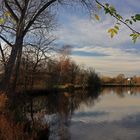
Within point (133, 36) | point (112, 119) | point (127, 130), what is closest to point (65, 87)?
point (112, 119)

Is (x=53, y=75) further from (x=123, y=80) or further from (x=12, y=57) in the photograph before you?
(x=123, y=80)

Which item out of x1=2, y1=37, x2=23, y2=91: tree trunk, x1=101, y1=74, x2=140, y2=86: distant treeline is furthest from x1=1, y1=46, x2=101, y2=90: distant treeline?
x1=101, y1=74, x2=140, y2=86: distant treeline

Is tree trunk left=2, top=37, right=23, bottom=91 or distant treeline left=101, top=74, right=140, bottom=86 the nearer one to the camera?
tree trunk left=2, top=37, right=23, bottom=91

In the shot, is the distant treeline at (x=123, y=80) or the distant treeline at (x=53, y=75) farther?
the distant treeline at (x=123, y=80)

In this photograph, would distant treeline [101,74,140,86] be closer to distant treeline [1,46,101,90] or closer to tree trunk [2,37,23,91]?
distant treeline [1,46,101,90]

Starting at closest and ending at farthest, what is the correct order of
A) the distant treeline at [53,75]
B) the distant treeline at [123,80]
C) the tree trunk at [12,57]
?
the tree trunk at [12,57]
the distant treeline at [53,75]
the distant treeline at [123,80]

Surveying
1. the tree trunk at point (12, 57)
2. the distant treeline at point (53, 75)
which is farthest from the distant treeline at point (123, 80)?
the tree trunk at point (12, 57)

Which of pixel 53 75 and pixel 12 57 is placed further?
Result: pixel 53 75

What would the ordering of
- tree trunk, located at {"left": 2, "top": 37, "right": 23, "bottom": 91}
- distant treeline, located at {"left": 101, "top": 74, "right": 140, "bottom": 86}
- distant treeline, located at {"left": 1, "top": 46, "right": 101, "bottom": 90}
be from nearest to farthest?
tree trunk, located at {"left": 2, "top": 37, "right": 23, "bottom": 91} < distant treeline, located at {"left": 1, "top": 46, "right": 101, "bottom": 90} < distant treeline, located at {"left": 101, "top": 74, "right": 140, "bottom": 86}

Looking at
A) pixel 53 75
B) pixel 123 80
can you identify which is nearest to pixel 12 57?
pixel 53 75

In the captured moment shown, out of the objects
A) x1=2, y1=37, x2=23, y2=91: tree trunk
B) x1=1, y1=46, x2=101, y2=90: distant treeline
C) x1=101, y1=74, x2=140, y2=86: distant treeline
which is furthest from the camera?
x1=101, y1=74, x2=140, y2=86: distant treeline

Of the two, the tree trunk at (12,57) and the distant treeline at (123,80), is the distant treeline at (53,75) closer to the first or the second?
the tree trunk at (12,57)

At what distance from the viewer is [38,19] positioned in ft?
48.9

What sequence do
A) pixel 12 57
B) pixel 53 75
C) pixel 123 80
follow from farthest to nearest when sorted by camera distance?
pixel 123 80
pixel 53 75
pixel 12 57
